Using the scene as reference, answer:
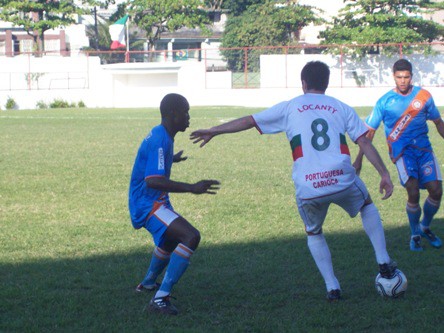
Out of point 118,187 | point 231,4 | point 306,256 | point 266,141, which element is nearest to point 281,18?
point 231,4

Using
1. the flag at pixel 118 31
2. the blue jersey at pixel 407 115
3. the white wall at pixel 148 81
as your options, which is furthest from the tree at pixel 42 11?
the blue jersey at pixel 407 115

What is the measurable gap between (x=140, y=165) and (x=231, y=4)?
6727cm

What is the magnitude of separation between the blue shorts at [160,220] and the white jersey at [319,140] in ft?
3.14

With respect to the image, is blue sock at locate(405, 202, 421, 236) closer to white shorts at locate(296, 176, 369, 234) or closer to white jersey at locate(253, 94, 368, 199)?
white shorts at locate(296, 176, 369, 234)

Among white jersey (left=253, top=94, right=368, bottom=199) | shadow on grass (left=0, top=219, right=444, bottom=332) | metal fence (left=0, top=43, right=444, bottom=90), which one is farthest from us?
metal fence (left=0, top=43, right=444, bottom=90)

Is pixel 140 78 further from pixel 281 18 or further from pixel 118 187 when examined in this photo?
pixel 118 187

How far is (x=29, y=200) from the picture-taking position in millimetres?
10742

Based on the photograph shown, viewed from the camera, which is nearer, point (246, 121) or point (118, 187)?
point (246, 121)

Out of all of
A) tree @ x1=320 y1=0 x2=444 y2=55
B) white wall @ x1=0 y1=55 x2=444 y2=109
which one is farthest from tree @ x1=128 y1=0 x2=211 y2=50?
tree @ x1=320 y1=0 x2=444 y2=55

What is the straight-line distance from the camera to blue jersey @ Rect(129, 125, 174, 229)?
18.2 ft

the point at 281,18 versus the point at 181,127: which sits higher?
the point at 281,18

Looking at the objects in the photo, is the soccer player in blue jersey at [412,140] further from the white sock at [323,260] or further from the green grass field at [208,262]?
the white sock at [323,260]

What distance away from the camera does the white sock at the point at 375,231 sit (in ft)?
19.7

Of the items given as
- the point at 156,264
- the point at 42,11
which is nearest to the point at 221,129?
the point at 156,264
